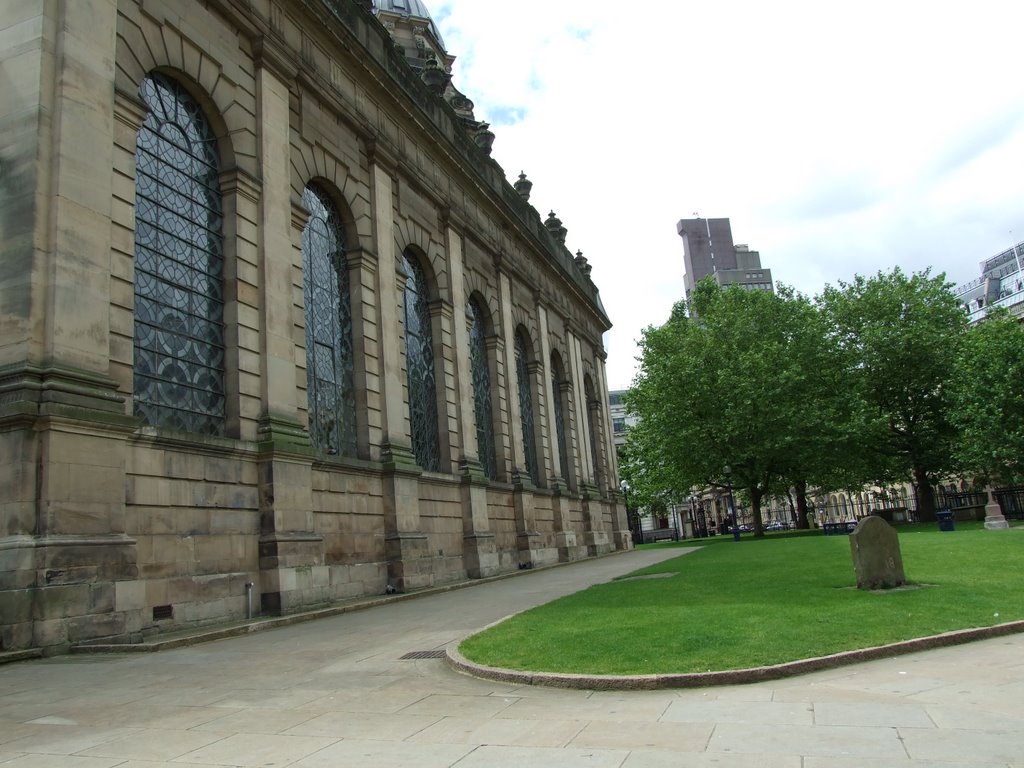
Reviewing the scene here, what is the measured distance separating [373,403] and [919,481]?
39.3 meters

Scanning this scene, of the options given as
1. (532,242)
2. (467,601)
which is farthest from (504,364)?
(467,601)

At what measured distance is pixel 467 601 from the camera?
53.4 feet

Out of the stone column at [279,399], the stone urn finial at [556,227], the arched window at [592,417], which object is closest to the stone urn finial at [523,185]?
the stone urn finial at [556,227]

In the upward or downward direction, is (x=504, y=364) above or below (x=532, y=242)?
below

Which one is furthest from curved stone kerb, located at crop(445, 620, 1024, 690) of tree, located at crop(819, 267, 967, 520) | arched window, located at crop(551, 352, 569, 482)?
tree, located at crop(819, 267, 967, 520)

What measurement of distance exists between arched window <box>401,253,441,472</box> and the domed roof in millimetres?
21197

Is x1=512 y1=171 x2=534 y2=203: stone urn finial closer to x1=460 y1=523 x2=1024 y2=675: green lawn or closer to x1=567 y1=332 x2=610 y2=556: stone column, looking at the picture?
x1=567 y1=332 x2=610 y2=556: stone column

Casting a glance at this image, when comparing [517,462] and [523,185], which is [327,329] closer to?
[517,462]

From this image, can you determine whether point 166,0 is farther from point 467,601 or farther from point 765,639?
point 765,639

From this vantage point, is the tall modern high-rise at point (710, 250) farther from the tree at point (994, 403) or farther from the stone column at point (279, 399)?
the stone column at point (279, 399)

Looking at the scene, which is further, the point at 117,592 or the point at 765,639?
the point at 117,592

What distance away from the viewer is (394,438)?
1964 centimetres

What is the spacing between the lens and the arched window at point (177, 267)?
43.8 ft

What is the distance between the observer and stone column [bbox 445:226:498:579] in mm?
22828
